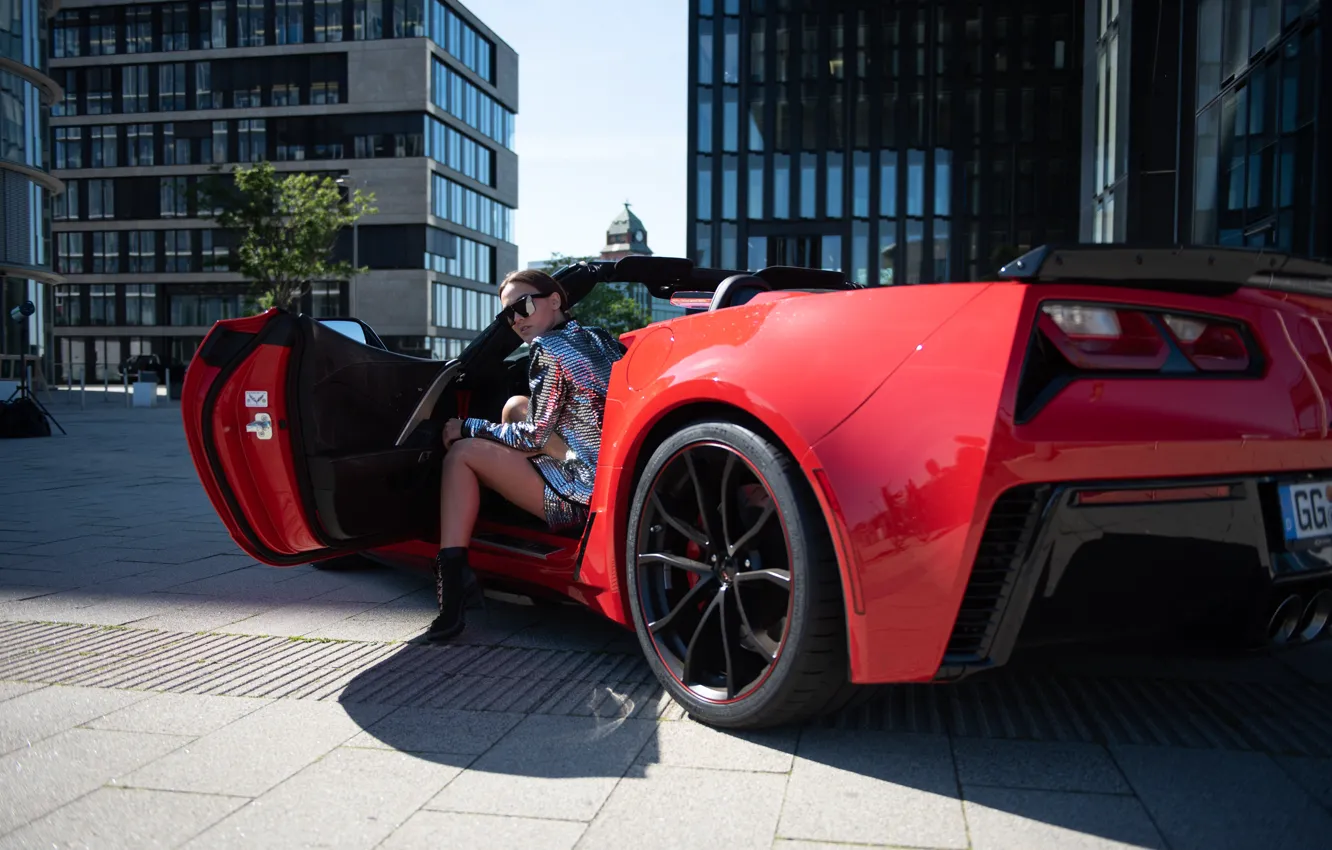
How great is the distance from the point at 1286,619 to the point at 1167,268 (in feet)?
3.14

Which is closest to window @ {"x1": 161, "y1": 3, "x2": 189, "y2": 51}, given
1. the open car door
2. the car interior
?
the car interior

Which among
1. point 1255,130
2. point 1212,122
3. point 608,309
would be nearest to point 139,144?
point 608,309

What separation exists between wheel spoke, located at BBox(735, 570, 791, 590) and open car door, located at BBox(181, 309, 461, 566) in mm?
1520

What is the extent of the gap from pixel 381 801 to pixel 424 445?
173 centimetres

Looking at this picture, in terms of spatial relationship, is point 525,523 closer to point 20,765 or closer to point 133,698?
point 133,698

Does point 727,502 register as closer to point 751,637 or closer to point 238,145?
point 751,637

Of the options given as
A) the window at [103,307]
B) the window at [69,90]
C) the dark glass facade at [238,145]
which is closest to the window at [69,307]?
the dark glass facade at [238,145]

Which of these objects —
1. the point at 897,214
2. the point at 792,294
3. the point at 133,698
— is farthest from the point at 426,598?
the point at 897,214

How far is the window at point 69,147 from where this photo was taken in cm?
6041

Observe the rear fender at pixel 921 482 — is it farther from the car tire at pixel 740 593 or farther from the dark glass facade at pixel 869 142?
the dark glass facade at pixel 869 142

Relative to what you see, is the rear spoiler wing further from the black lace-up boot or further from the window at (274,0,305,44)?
the window at (274,0,305,44)

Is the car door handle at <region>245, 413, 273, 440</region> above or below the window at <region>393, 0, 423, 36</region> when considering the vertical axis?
below

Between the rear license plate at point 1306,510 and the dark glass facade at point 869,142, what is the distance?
44.6 m

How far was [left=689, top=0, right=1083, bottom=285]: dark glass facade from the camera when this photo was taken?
151 feet
